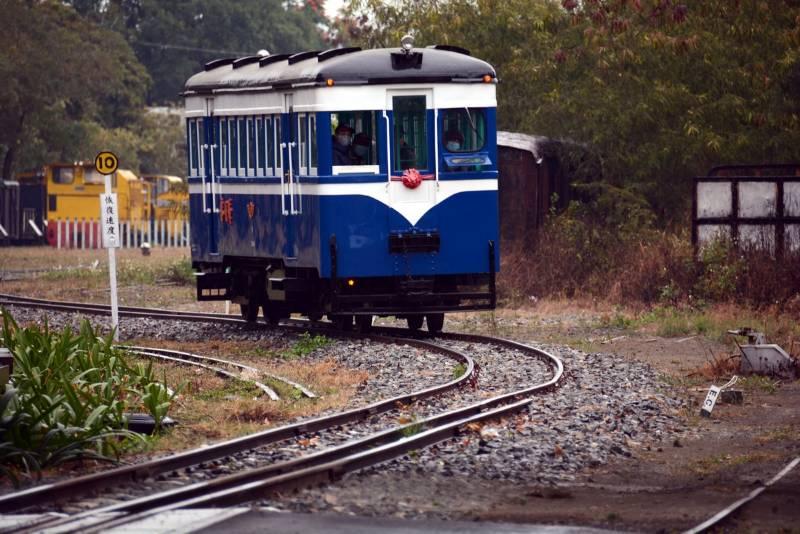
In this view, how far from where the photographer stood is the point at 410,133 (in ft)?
61.8

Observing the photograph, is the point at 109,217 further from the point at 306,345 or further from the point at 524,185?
the point at 524,185

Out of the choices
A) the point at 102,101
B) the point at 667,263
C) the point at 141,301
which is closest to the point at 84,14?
the point at 102,101

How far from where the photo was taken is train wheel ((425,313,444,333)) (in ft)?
65.2

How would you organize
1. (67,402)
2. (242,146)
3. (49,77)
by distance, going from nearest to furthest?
(67,402), (242,146), (49,77)

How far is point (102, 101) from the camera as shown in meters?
69.7

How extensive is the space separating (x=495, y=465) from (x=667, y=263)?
13266 millimetres

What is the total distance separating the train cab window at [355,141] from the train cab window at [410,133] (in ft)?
0.91

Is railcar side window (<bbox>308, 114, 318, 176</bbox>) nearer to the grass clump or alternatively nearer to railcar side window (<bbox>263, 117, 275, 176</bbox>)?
railcar side window (<bbox>263, 117, 275, 176</bbox>)

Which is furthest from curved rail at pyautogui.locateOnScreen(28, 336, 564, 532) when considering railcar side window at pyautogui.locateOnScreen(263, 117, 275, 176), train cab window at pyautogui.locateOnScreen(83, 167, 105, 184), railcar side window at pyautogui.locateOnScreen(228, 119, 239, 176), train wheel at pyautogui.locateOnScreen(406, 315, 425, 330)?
train cab window at pyautogui.locateOnScreen(83, 167, 105, 184)

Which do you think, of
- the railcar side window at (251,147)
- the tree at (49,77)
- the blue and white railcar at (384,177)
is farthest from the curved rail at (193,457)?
the tree at (49,77)

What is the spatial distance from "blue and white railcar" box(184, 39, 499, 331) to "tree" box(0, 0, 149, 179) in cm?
3038

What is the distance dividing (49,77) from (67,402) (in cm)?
4094

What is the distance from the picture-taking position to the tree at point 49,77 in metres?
49.4

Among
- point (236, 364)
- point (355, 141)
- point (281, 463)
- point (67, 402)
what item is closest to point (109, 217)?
point (355, 141)
